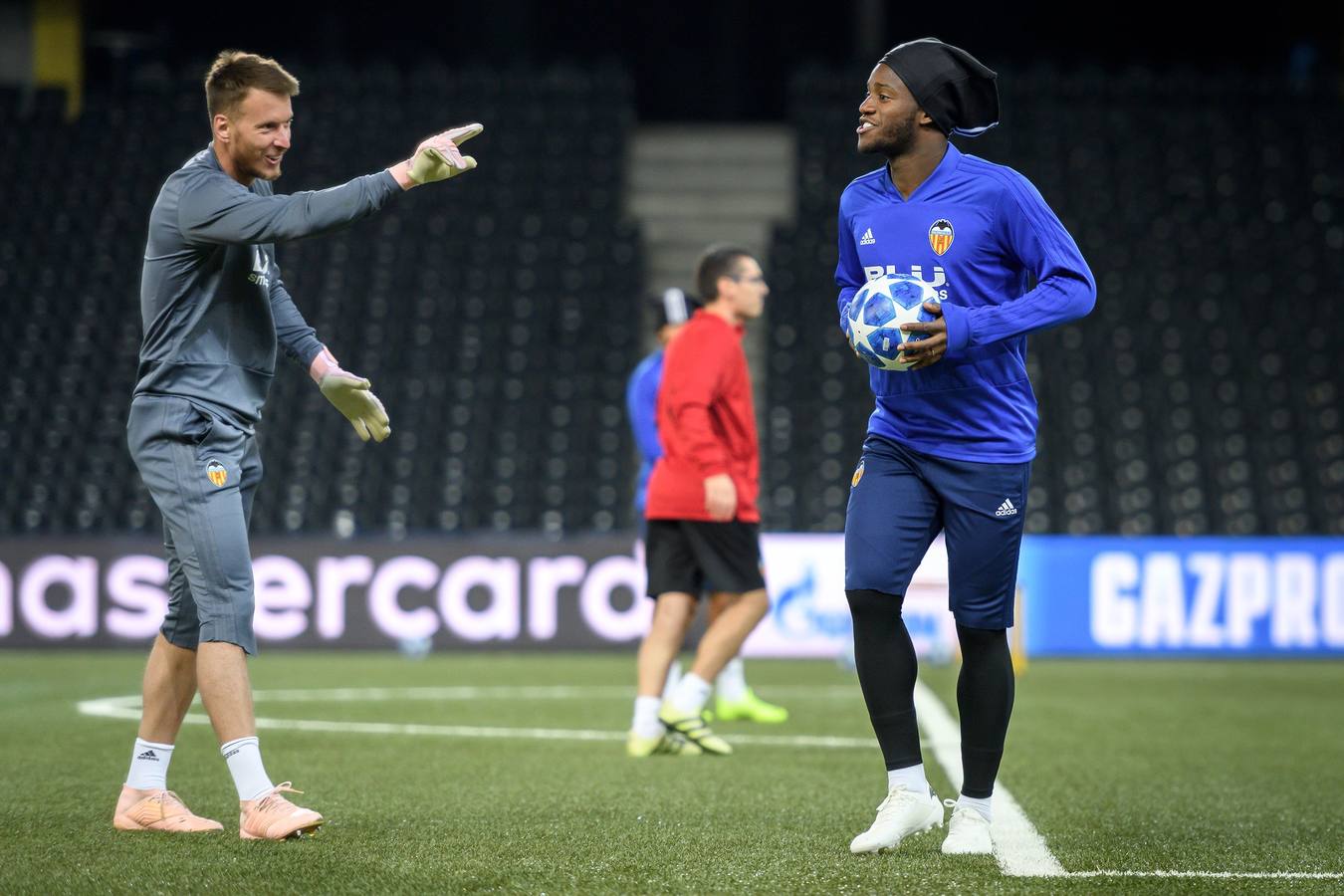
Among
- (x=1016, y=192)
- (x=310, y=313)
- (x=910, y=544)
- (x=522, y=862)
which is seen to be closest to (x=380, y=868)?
(x=522, y=862)

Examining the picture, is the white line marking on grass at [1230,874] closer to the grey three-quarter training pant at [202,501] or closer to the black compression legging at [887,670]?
the black compression legging at [887,670]

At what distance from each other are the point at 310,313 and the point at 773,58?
7238 mm

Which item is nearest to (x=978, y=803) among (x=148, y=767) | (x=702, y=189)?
(x=148, y=767)

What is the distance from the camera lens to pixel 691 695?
621cm

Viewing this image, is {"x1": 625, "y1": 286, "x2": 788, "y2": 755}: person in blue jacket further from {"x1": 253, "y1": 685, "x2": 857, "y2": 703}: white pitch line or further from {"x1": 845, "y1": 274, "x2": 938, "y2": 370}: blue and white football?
{"x1": 845, "y1": 274, "x2": 938, "y2": 370}: blue and white football

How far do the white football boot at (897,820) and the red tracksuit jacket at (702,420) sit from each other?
2.34 m

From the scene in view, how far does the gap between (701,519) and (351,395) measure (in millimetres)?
2389

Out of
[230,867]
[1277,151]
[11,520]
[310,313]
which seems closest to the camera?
[230,867]

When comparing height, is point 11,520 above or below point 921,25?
below

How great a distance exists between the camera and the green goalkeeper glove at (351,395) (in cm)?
411

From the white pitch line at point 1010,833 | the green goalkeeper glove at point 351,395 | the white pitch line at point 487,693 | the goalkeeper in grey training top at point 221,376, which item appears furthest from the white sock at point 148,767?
the white pitch line at point 487,693

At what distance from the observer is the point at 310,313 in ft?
53.5

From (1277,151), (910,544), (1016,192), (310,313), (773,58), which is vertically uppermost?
(773,58)

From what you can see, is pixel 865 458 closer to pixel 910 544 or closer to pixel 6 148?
pixel 910 544
